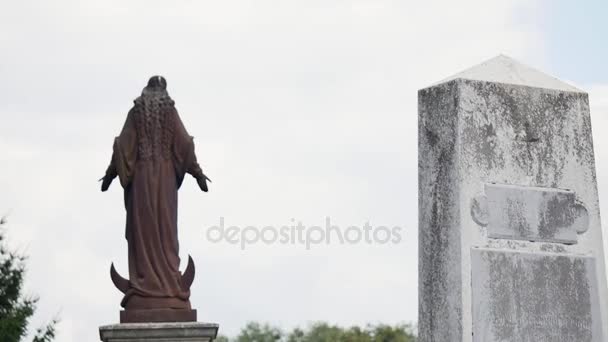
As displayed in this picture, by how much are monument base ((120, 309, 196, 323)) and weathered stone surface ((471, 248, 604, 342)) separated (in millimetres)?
5202

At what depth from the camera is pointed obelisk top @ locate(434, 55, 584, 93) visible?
668cm

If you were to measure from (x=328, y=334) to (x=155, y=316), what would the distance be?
3555 cm

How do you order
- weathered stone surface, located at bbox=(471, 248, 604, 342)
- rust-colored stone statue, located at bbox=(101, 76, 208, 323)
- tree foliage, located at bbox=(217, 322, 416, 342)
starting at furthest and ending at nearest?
tree foliage, located at bbox=(217, 322, 416, 342)
rust-colored stone statue, located at bbox=(101, 76, 208, 323)
weathered stone surface, located at bbox=(471, 248, 604, 342)

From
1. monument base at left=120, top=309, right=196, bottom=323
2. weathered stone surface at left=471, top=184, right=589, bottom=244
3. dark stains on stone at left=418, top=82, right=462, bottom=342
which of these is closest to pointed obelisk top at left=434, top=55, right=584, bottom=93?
dark stains on stone at left=418, top=82, right=462, bottom=342

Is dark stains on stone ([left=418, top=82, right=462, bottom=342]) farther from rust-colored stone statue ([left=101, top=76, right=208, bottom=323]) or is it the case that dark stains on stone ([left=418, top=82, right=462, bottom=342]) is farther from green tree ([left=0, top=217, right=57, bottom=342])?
green tree ([left=0, top=217, right=57, bottom=342])

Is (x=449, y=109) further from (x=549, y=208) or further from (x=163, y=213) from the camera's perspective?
(x=163, y=213)

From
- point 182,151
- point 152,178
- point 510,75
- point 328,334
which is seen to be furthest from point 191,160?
point 328,334

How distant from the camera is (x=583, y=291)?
21.9 ft

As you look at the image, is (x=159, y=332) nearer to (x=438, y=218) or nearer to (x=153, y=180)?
(x=153, y=180)

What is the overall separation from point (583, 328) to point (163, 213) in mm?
5782

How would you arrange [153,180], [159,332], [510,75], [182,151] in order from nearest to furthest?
[510,75] → [159,332] → [153,180] → [182,151]

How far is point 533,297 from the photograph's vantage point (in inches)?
258

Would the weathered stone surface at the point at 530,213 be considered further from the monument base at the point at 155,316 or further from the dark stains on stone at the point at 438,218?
the monument base at the point at 155,316

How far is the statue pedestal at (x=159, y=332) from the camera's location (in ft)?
36.0
